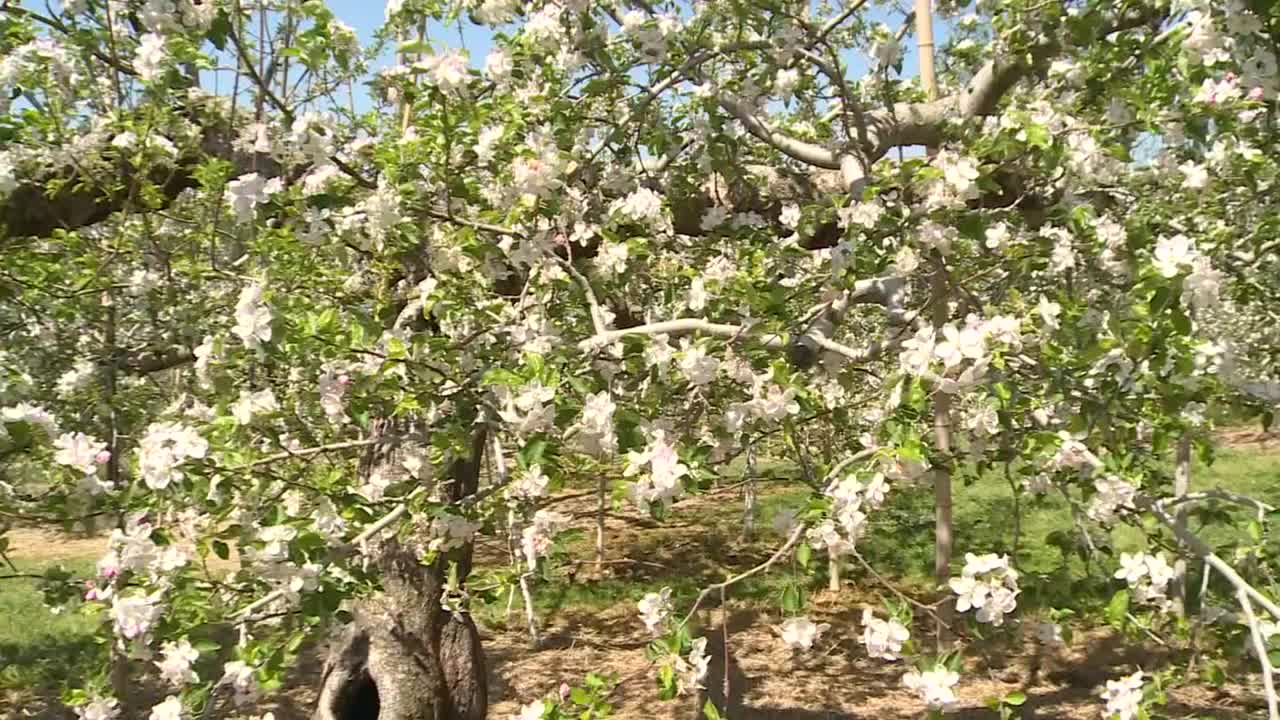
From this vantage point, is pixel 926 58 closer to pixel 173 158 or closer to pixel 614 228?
pixel 614 228

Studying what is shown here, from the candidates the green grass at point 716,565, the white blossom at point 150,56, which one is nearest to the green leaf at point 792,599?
the white blossom at point 150,56

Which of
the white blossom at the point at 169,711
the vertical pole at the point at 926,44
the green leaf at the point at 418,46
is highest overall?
the vertical pole at the point at 926,44

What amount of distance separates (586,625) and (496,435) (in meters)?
5.49

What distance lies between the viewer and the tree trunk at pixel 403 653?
13.7 ft

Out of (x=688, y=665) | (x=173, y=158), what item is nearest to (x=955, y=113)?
(x=688, y=665)

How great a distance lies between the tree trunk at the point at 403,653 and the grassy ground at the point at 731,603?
0.35 metres

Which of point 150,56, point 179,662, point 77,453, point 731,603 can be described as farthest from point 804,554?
point 731,603

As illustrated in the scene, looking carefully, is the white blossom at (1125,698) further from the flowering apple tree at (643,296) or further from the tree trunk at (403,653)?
the tree trunk at (403,653)

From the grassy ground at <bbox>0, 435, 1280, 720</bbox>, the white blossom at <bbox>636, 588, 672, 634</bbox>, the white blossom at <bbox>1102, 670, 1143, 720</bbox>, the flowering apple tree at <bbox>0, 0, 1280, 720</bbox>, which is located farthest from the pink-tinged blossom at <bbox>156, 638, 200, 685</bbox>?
the white blossom at <bbox>1102, 670, 1143, 720</bbox>

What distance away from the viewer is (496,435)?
283 cm

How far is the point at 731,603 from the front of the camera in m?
8.23

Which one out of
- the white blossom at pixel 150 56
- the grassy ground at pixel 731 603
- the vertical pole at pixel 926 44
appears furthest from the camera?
the grassy ground at pixel 731 603

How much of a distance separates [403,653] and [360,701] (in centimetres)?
42

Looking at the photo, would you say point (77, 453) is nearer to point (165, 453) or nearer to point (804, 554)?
point (165, 453)
